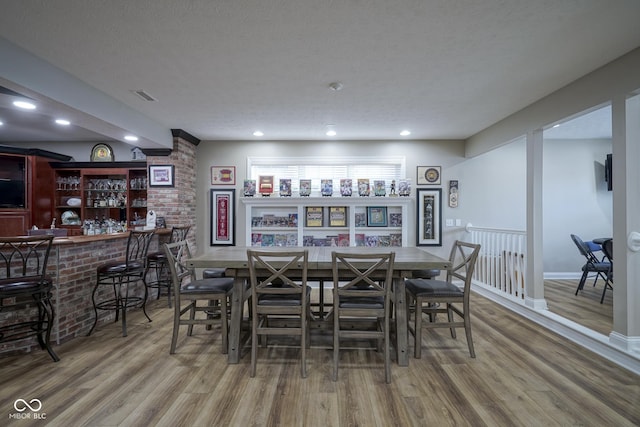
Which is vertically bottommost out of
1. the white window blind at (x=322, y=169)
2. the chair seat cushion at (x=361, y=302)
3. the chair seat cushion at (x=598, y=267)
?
the chair seat cushion at (x=598, y=267)

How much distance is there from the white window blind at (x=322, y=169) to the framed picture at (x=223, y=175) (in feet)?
0.98

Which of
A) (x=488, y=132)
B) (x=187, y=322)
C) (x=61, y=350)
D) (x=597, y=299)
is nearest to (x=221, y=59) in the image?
(x=187, y=322)

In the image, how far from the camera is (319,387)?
2.12 metres

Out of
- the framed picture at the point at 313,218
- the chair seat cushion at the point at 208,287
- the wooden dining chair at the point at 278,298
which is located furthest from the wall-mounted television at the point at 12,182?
the wooden dining chair at the point at 278,298

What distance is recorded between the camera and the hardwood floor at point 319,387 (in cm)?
181

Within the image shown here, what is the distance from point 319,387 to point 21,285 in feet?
8.05

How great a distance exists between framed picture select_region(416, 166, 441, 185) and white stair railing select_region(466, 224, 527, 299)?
986 mm

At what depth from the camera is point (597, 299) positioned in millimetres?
4082

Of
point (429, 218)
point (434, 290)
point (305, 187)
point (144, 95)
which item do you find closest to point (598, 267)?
point (429, 218)

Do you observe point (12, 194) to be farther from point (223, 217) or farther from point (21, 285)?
point (21, 285)

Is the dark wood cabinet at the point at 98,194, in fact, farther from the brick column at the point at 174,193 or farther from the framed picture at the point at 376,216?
the framed picture at the point at 376,216

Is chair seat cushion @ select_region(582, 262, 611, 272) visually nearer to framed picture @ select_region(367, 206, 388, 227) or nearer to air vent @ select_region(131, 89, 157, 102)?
framed picture @ select_region(367, 206, 388, 227)

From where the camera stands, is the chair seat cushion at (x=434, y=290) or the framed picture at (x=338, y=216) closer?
the chair seat cushion at (x=434, y=290)

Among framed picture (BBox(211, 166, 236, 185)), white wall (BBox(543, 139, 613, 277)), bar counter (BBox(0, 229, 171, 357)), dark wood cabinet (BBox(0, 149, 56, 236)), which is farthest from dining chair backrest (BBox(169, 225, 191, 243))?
white wall (BBox(543, 139, 613, 277))
